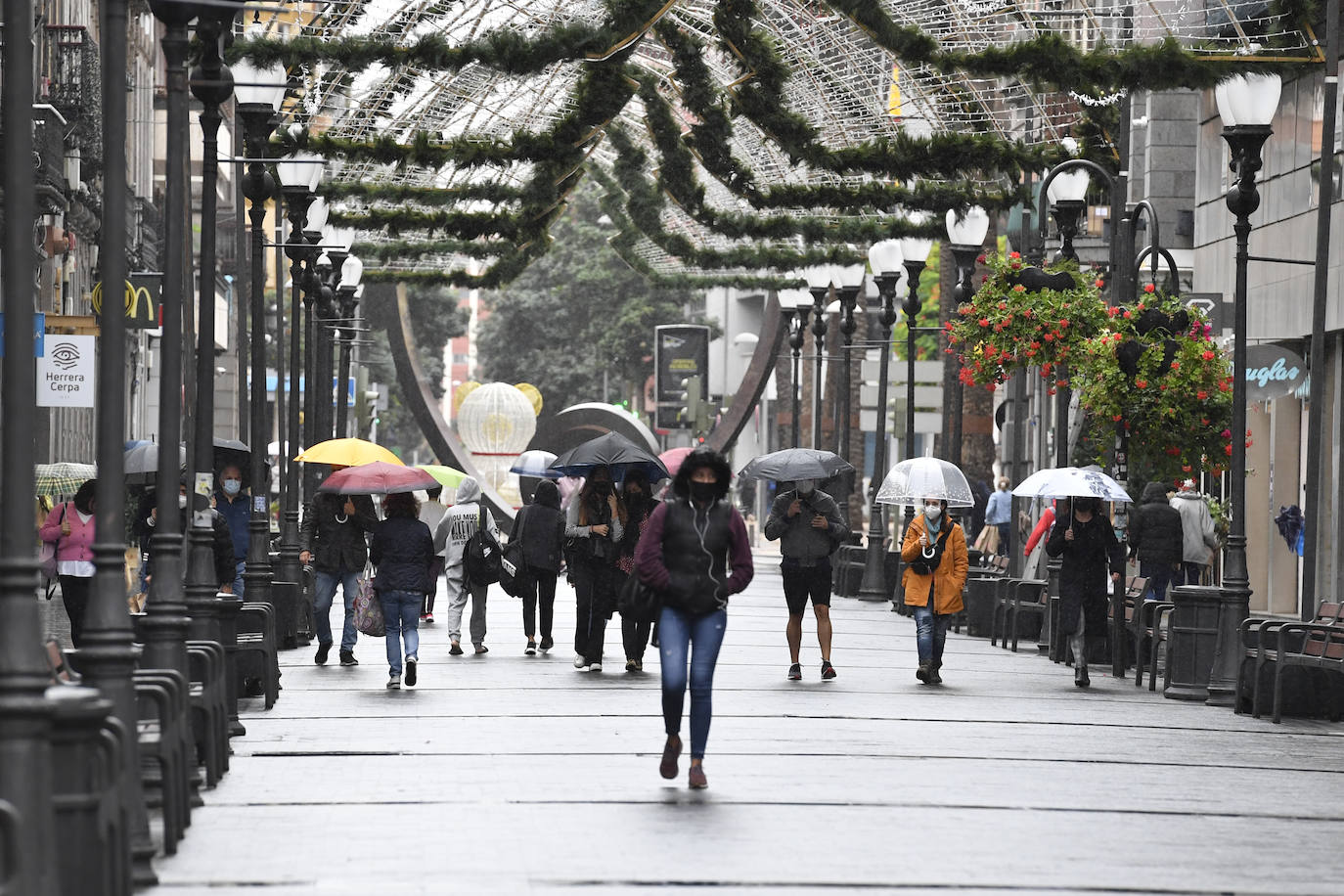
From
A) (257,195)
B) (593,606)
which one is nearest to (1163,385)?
(593,606)

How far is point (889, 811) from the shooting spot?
453 inches

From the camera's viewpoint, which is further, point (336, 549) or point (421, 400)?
point (421, 400)

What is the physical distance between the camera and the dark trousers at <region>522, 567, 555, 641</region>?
2250 centimetres

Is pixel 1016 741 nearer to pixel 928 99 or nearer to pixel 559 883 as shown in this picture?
pixel 559 883

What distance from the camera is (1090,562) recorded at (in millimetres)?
19859

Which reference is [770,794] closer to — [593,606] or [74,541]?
[593,606]

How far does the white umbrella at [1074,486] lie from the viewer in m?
19.5

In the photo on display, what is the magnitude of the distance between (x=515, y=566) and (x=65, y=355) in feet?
21.1

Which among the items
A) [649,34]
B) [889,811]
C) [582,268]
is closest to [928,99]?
[649,34]

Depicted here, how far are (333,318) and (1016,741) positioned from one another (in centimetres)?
2257

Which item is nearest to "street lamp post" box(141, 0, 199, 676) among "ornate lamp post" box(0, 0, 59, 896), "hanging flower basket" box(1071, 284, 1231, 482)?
"ornate lamp post" box(0, 0, 59, 896)

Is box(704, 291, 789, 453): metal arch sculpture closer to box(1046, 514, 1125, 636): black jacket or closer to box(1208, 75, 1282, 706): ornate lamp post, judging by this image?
box(1046, 514, 1125, 636): black jacket

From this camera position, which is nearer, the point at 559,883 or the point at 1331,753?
the point at 559,883

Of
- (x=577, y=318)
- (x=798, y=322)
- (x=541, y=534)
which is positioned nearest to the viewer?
(x=541, y=534)
